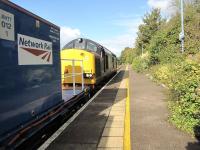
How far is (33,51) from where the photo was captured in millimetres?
7035

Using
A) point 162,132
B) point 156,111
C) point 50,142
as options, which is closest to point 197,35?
point 156,111

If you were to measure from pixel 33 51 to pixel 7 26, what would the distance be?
1.38m

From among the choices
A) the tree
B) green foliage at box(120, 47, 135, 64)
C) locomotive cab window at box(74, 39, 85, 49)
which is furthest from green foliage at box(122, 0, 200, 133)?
green foliage at box(120, 47, 135, 64)

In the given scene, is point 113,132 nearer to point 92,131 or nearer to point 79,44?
point 92,131

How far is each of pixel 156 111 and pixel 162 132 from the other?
3.10 meters

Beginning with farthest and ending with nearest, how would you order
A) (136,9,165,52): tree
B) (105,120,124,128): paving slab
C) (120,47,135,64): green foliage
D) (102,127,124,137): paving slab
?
(120,47,135,64): green foliage
(136,9,165,52): tree
(105,120,124,128): paving slab
(102,127,124,137): paving slab

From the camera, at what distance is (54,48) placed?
8883mm

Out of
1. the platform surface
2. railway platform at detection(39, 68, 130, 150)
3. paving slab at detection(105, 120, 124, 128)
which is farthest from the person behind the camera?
paving slab at detection(105, 120, 124, 128)

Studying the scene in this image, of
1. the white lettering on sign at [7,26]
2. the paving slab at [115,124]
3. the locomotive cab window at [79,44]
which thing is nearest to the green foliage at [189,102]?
the paving slab at [115,124]

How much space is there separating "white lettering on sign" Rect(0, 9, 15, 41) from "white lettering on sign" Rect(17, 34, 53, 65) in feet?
1.11

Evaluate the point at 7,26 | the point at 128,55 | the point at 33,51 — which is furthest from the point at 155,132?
the point at 128,55

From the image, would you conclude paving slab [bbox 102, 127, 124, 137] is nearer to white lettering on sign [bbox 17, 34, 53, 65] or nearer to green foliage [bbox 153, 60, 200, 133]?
green foliage [bbox 153, 60, 200, 133]

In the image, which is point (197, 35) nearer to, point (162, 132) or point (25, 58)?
point (162, 132)

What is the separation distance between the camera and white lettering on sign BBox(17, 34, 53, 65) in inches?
250
